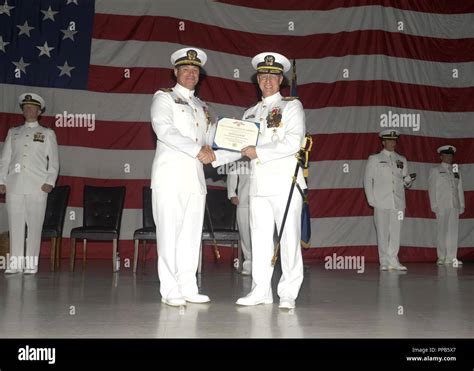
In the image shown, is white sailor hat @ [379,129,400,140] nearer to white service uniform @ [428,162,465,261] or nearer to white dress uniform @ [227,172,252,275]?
white service uniform @ [428,162,465,261]

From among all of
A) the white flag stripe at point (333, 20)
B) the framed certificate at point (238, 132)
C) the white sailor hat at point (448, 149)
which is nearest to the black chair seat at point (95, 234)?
the framed certificate at point (238, 132)

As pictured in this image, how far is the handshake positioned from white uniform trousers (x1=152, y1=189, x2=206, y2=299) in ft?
0.94

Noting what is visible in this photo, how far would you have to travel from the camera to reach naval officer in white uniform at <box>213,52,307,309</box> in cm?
438

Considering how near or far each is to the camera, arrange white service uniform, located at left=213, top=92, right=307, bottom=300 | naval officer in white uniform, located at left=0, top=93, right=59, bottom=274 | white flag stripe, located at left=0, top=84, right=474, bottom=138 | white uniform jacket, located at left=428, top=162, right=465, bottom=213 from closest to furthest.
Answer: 1. white service uniform, located at left=213, top=92, right=307, bottom=300
2. naval officer in white uniform, located at left=0, top=93, right=59, bottom=274
3. white flag stripe, located at left=0, top=84, right=474, bottom=138
4. white uniform jacket, located at left=428, top=162, right=465, bottom=213

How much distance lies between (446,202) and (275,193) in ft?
16.5

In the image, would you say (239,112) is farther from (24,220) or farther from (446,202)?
(24,220)

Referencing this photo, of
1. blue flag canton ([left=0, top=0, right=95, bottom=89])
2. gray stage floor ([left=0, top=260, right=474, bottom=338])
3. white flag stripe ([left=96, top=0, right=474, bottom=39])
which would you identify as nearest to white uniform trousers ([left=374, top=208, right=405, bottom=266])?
gray stage floor ([left=0, top=260, right=474, bottom=338])

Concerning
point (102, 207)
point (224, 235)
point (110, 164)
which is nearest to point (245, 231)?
point (224, 235)

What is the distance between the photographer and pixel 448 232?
8766 mm

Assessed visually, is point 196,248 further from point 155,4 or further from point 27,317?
point 155,4

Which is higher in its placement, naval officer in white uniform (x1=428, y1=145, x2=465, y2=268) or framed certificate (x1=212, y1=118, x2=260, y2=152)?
framed certificate (x1=212, y1=118, x2=260, y2=152)

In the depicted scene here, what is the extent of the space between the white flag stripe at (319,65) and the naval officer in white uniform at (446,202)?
118cm

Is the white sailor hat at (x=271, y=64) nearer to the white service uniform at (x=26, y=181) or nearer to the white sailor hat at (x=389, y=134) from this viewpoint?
the white service uniform at (x=26, y=181)

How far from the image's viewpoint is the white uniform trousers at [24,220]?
21.9 feet
